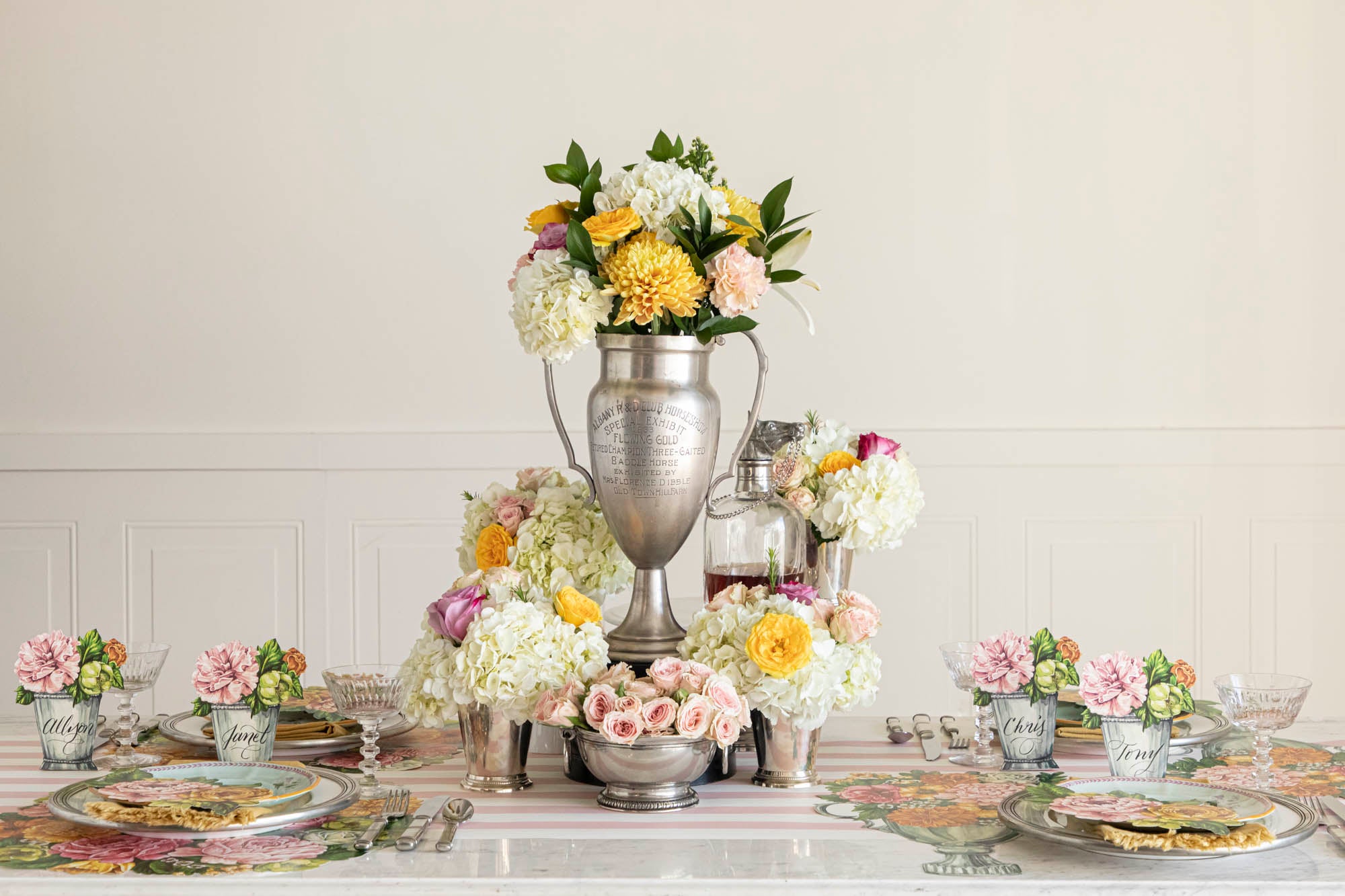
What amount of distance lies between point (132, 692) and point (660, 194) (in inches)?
34.0

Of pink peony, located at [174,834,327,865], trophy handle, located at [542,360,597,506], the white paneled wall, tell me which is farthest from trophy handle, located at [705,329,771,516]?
the white paneled wall

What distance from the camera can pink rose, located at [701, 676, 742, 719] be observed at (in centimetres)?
126

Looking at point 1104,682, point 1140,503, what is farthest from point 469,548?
point 1140,503

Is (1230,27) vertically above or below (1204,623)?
above

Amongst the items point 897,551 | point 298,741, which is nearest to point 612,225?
point 298,741

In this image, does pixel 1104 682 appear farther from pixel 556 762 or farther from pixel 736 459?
pixel 556 762

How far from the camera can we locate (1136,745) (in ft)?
4.48

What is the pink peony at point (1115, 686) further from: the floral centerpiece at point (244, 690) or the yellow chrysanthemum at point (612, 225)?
the floral centerpiece at point (244, 690)

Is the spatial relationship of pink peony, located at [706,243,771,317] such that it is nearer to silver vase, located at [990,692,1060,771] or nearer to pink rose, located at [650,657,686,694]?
pink rose, located at [650,657,686,694]

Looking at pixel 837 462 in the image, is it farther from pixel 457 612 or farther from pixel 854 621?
pixel 457 612

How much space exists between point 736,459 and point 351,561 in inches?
79.3

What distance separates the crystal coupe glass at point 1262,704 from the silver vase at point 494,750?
743 millimetres

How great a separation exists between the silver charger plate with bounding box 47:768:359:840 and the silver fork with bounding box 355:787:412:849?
0.03 m

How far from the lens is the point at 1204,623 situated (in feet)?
10.8
